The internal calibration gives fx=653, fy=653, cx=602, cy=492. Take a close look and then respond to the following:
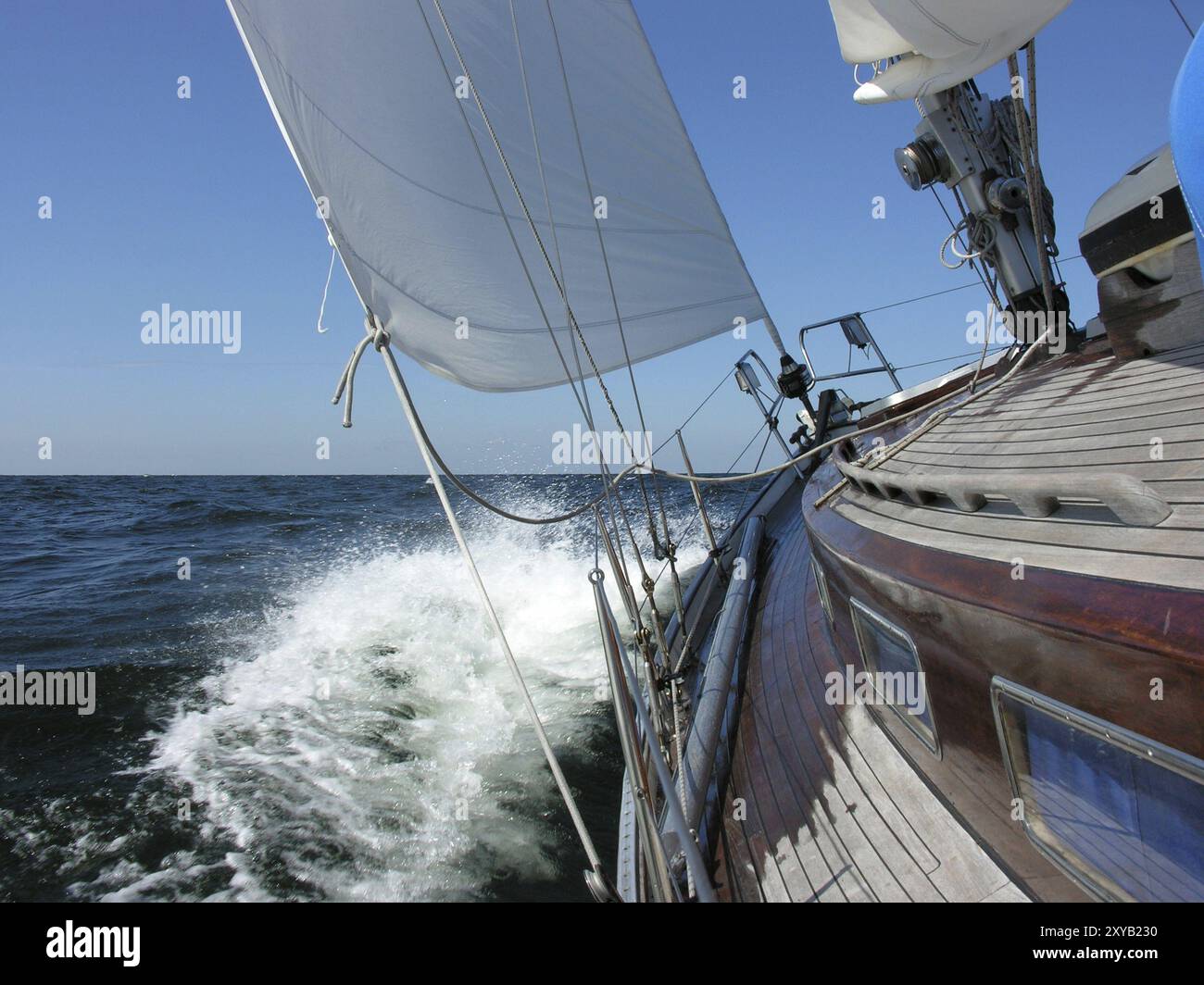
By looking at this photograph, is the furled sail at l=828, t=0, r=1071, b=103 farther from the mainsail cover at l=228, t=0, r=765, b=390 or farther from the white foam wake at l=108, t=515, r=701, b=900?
the white foam wake at l=108, t=515, r=701, b=900

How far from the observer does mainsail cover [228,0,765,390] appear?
2.89m

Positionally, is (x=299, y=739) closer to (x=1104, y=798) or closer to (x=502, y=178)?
(x=502, y=178)

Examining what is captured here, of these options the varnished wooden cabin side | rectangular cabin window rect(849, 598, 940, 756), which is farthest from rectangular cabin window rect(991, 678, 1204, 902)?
rectangular cabin window rect(849, 598, 940, 756)

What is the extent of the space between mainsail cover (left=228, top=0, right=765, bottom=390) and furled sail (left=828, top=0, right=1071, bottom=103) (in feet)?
6.90

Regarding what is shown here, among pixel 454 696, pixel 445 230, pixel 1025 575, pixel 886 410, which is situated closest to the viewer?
pixel 1025 575

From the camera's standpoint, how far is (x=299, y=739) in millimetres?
5680

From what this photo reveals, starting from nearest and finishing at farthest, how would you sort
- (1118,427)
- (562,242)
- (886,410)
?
(1118,427), (562,242), (886,410)

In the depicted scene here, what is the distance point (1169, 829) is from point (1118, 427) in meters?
1.31

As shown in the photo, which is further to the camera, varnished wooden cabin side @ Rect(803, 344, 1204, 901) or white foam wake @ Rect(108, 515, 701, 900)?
white foam wake @ Rect(108, 515, 701, 900)

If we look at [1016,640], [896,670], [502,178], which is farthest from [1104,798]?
[502,178]

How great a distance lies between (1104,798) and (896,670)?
864 mm
